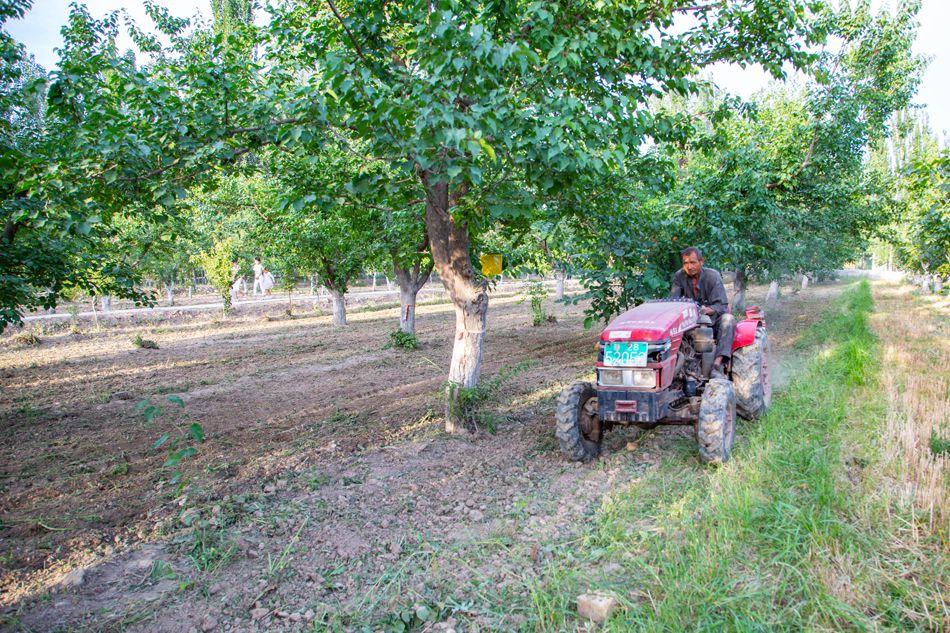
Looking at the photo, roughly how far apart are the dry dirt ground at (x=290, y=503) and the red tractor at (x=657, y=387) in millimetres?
402

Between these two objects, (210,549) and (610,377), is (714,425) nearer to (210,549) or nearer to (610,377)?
(610,377)

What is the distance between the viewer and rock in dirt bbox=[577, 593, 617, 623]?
2744 millimetres

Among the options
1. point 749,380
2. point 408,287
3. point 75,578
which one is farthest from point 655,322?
point 408,287

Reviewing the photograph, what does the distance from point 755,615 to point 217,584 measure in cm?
290

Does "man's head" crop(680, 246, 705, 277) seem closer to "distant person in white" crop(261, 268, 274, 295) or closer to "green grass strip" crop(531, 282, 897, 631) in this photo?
"green grass strip" crop(531, 282, 897, 631)

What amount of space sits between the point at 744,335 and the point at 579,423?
2.38 metres

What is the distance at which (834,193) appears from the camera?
11.8 m

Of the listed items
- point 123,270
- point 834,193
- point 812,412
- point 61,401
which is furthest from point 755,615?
point 834,193

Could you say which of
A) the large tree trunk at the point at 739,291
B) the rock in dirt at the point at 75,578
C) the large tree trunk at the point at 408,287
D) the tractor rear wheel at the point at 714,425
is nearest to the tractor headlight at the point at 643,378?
the tractor rear wheel at the point at 714,425

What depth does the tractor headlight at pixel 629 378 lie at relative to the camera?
14.9 ft

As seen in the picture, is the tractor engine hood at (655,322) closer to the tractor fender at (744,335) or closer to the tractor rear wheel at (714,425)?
the tractor rear wheel at (714,425)

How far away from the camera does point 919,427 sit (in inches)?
197

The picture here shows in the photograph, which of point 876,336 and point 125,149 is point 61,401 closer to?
point 125,149

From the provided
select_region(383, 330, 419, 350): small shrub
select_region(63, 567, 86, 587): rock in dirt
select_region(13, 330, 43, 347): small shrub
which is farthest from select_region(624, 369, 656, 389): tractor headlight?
select_region(13, 330, 43, 347): small shrub
